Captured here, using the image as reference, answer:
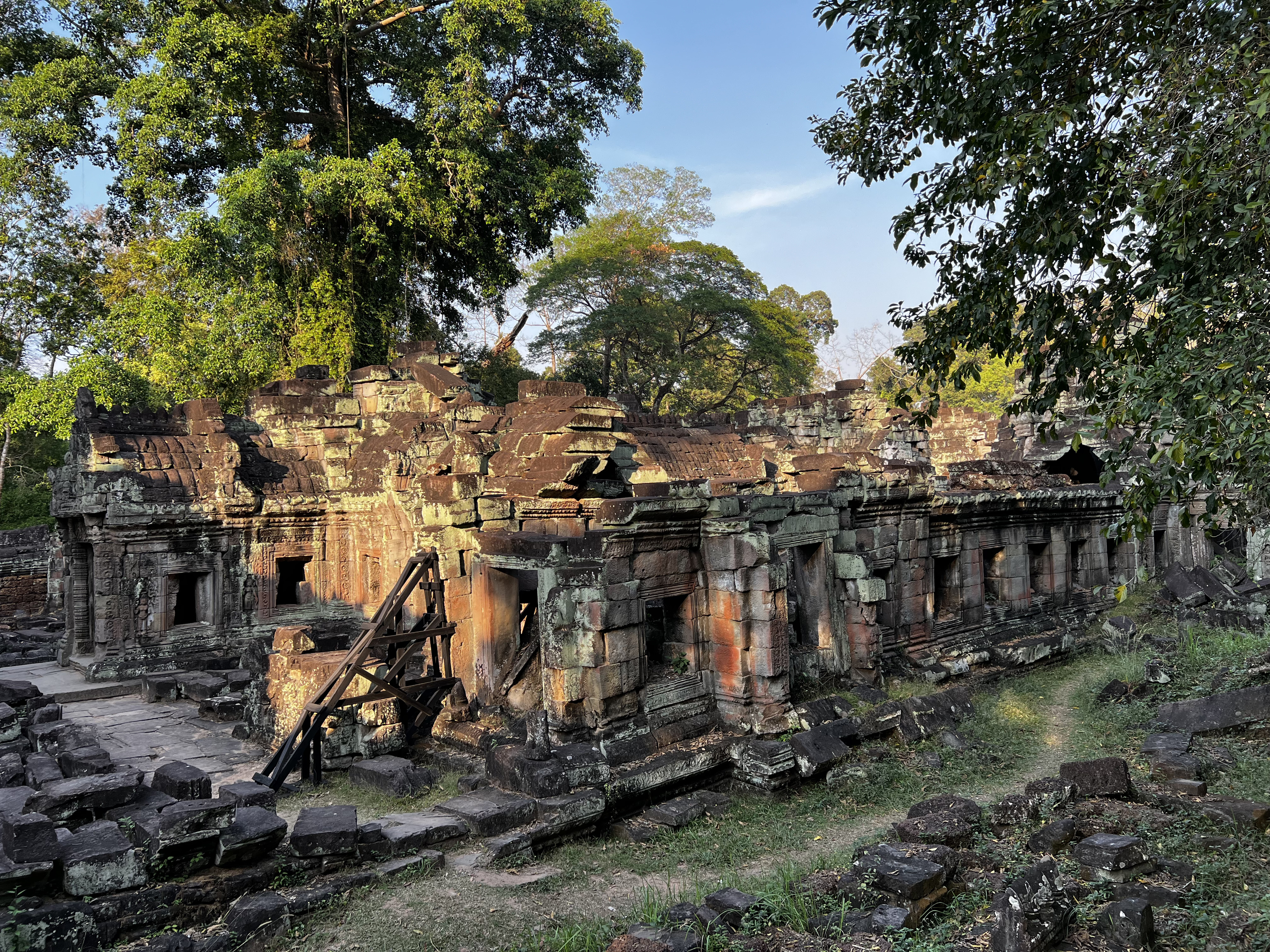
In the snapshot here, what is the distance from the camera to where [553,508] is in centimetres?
920

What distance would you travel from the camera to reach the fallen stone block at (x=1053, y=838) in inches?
242

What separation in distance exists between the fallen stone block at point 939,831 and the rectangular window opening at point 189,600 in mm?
12445

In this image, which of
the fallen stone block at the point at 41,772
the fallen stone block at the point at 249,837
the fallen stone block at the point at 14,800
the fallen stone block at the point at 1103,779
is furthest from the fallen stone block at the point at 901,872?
the fallen stone block at the point at 41,772

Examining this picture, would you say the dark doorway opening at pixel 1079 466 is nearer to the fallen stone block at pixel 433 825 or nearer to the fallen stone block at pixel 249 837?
the fallen stone block at pixel 433 825

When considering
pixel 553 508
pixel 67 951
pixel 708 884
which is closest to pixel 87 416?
pixel 553 508

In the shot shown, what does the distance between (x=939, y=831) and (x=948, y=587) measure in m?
7.63

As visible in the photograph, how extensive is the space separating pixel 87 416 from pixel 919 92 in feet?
46.3

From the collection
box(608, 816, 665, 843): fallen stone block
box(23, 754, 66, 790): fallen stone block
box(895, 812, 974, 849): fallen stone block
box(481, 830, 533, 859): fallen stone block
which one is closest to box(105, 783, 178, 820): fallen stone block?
box(23, 754, 66, 790): fallen stone block

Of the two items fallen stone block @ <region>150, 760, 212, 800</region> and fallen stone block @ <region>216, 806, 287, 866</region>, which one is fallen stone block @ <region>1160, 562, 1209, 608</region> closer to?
fallen stone block @ <region>216, 806, 287, 866</region>

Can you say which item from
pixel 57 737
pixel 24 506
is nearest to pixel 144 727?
pixel 57 737

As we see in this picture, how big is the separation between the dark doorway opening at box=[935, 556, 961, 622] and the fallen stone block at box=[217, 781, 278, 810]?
9.91m

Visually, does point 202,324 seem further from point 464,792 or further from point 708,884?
point 708,884

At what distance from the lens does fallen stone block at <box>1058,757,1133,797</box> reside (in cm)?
707

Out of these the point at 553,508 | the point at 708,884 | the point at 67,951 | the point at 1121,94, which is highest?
the point at 1121,94
